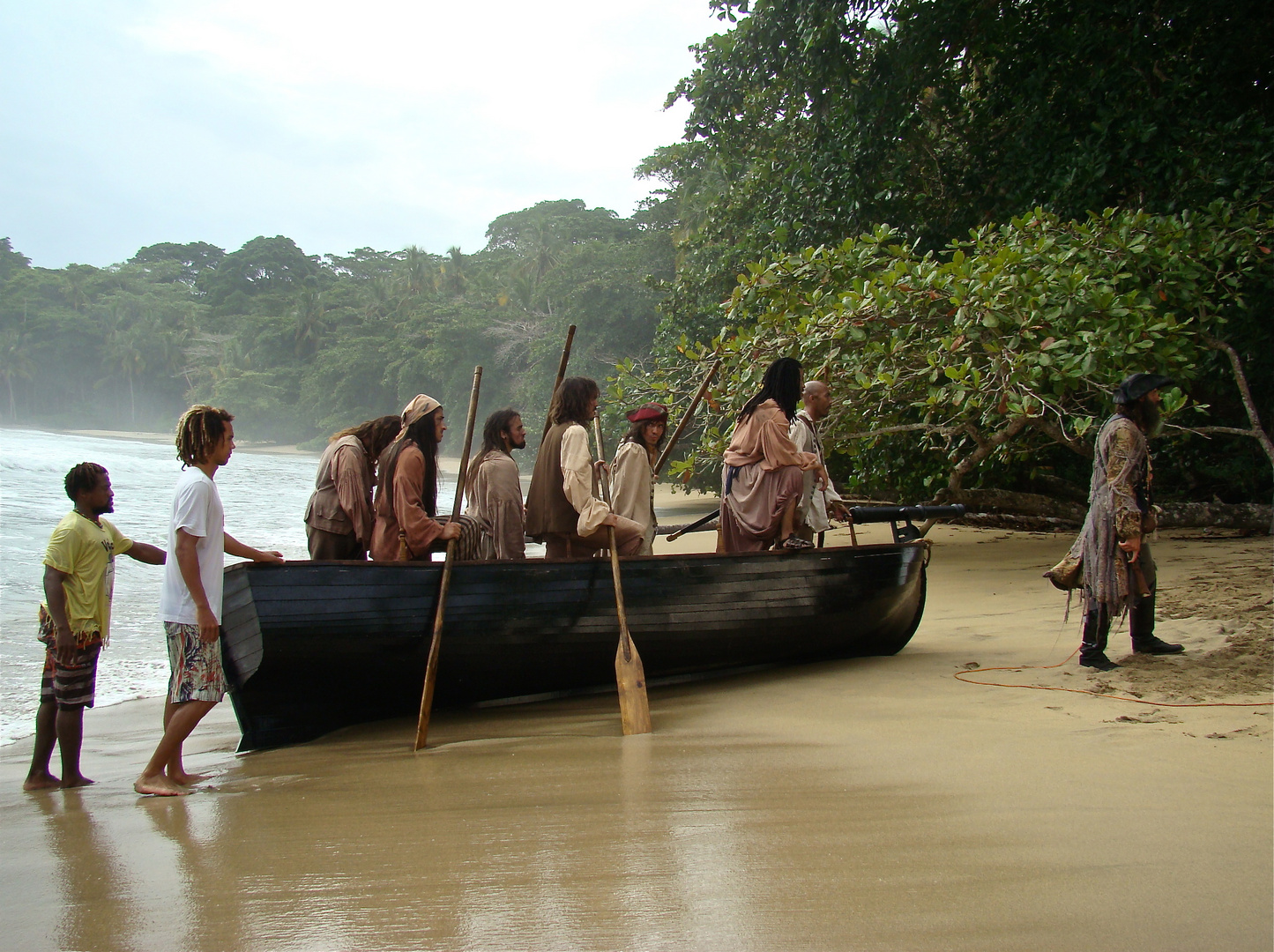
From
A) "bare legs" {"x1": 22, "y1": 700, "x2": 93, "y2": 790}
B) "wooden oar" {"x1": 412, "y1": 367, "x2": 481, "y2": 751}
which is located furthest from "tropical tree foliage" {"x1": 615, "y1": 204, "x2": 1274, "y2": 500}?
"bare legs" {"x1": 22, "y1": 700, "x2": 93, "y2": 790}

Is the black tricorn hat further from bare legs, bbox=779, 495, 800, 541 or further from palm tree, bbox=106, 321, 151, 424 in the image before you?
palm tree, bbox=106, 321, 151, 424

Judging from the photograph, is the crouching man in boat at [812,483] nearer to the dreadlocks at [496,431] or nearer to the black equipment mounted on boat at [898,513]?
the black equipment mounted on boat at [898,513]

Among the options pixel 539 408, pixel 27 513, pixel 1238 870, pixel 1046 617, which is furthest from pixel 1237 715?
pixel 539 408

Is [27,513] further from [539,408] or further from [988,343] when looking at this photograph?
[988,343]

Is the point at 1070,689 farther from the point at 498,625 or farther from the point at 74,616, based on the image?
the point at 74,616

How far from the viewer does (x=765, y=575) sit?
5082 millimetres

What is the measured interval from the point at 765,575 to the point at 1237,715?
2.11 meters

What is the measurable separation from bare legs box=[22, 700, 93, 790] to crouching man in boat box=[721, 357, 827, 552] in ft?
10.4

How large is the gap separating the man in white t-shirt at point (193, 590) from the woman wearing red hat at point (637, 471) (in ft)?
6.78

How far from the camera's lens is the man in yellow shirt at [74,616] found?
146 inches

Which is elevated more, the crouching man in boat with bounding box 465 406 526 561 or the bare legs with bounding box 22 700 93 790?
the crouching man in boat with bounding box 465 406 526 561

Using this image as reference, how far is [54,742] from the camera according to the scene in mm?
3900

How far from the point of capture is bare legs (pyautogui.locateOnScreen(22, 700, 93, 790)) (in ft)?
12.5

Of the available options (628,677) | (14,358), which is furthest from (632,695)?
(14,358)
